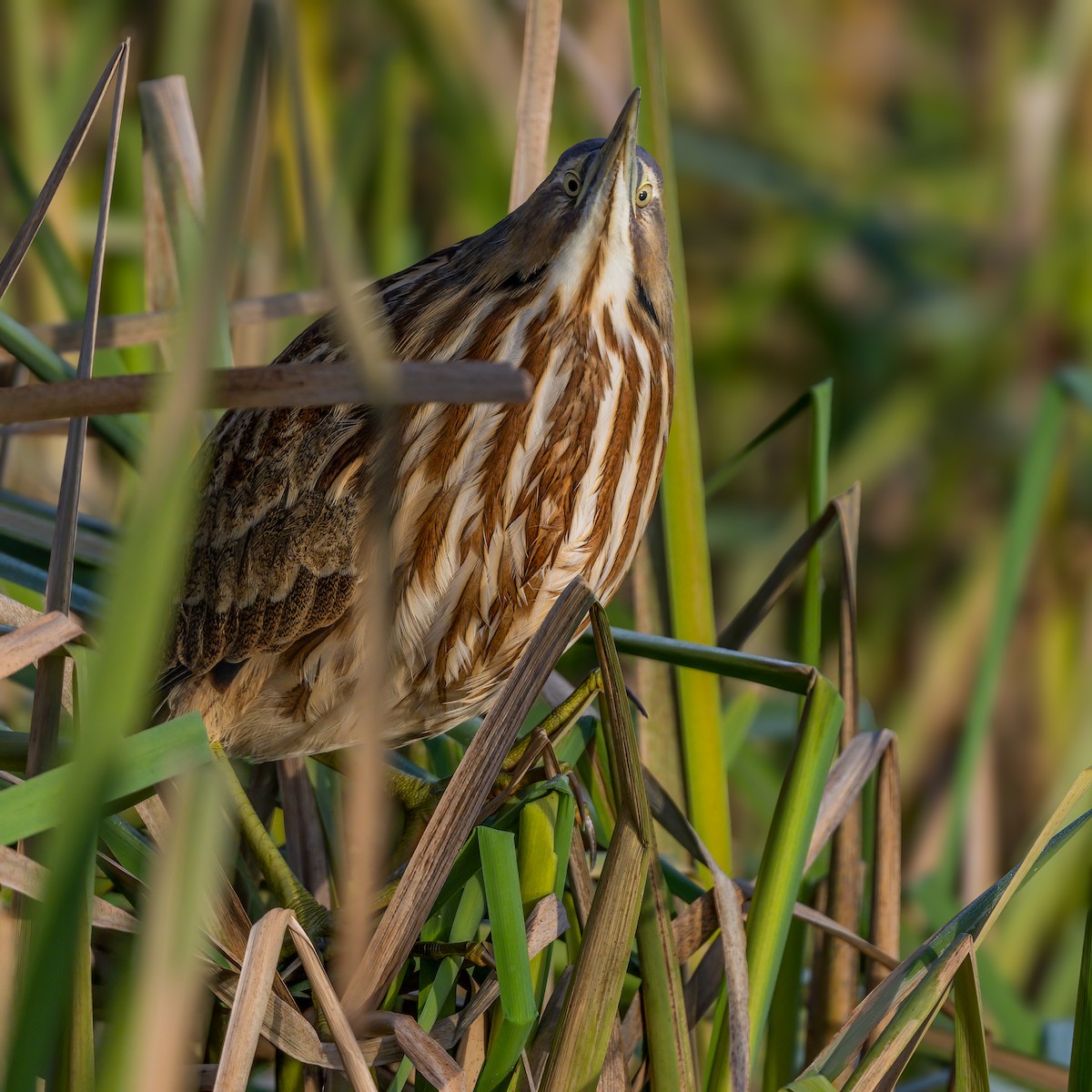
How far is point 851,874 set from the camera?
4.23ft

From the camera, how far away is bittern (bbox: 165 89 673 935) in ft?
4.11

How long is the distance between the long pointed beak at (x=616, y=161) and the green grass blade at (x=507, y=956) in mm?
534

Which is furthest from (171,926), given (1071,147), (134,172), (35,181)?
(1071,147)

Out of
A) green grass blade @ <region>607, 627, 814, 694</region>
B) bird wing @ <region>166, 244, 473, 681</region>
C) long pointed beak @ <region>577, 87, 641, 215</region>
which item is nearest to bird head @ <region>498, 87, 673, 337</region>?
long pointed beak @ <region>577, 87, 641, 215</region>

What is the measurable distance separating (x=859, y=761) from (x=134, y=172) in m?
1.42

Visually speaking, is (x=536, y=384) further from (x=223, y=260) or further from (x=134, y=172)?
(x=134, y=172)

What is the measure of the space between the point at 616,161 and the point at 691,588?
361 millimetres

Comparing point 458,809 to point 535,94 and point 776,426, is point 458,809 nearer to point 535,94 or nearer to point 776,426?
point 776,426

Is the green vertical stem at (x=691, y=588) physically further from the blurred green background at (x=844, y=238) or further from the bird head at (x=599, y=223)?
the blurred green background at (x=844, y=238)

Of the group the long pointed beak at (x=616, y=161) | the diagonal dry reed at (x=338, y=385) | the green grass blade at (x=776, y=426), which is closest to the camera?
the diagonal dry reed at (x=338, y=385)

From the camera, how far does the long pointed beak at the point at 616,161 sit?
1.15 m

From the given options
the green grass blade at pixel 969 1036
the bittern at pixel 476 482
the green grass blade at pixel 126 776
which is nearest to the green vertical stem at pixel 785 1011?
the green grass blade at pixel 969 1036

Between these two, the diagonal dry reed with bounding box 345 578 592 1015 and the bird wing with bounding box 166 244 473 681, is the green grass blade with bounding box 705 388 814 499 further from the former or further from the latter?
the diagonal dry reed with bounding box 345 578 592 1015

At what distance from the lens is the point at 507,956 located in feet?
2.97
